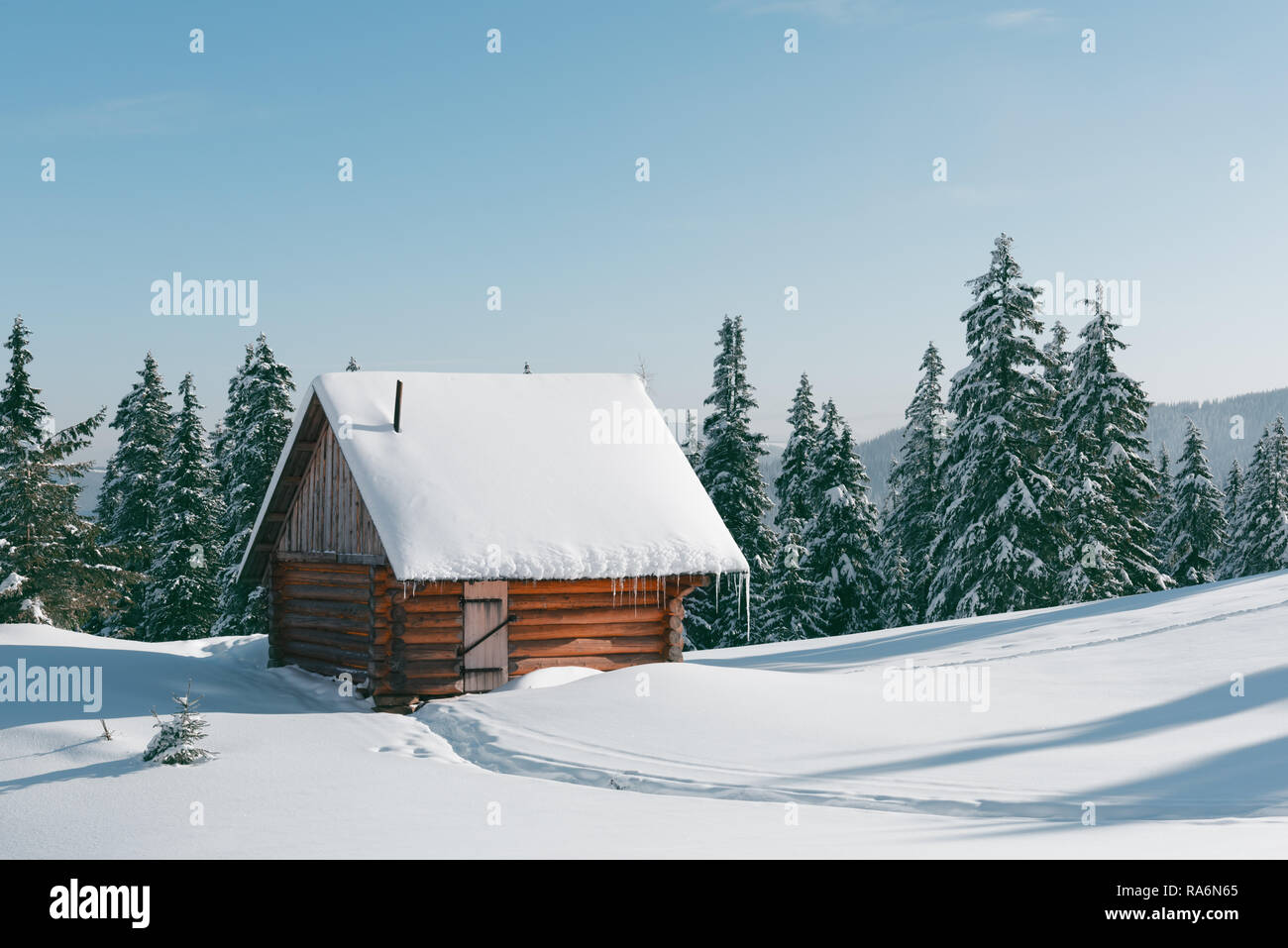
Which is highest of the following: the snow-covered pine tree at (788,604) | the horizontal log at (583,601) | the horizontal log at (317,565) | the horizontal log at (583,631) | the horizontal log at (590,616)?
the horizontal log at (317,565)

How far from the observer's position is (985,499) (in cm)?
3422

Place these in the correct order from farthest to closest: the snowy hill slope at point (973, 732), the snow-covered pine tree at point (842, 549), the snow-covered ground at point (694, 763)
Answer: the snow-covered pine tree at point (842, 549) < the snowy hill slope at point (973, 732) < the snow-covered ground at point (694, 763)

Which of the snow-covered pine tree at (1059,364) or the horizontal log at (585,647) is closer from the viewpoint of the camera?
the horizontal log at (585,647)

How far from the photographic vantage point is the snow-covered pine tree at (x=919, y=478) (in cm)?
4419

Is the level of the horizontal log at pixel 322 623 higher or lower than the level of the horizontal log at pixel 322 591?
lower

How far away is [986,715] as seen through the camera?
1692 centimetres

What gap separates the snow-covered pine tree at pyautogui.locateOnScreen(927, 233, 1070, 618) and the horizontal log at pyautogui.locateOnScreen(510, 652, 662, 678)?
17656mm

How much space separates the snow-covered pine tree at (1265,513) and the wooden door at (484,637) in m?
41.5

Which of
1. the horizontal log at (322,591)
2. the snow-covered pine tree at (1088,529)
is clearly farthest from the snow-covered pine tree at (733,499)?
the horizontal log at (322,591)

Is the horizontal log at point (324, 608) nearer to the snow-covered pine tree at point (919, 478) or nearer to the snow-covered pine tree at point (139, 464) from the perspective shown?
the snow-covered pine tree at point (139, 464)

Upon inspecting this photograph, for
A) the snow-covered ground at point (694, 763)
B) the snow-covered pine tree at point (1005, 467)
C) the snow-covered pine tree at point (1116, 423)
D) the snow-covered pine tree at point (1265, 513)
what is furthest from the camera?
the snow-covered pine tree at point (1265, 513)
